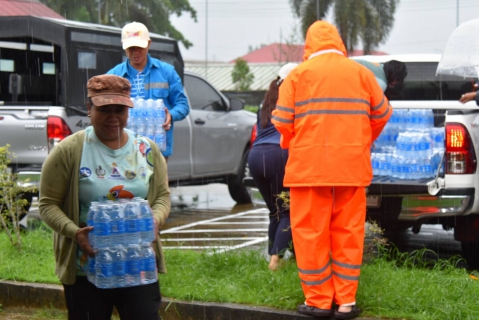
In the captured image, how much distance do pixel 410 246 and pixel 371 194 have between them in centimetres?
201

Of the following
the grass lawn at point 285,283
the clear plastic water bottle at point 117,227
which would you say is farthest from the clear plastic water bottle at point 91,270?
the grass lawn at point 285,283

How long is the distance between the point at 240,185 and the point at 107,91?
8962mm

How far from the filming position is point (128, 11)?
80.3 feet

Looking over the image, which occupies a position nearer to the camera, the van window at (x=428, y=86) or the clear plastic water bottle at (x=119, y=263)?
the clear plastic water bottle at (x=119, y=263)

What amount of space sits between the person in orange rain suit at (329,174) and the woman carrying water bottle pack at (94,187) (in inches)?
59.0

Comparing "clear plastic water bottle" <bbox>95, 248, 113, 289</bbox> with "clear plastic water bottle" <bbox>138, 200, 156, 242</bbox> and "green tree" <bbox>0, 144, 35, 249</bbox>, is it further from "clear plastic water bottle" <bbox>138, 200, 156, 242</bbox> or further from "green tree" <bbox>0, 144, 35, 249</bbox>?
"green tree" <bbox>0, 144, 35, 249</bbox>

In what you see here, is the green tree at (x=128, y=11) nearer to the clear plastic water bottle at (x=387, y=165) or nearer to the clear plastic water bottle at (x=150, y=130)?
the clear plastic water bottle at (x=387, y=165)

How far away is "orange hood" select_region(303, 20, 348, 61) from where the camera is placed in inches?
206

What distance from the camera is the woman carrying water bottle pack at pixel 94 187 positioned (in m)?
3.69

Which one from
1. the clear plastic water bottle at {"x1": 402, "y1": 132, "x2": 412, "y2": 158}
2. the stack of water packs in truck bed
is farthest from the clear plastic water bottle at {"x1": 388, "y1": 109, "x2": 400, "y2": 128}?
the clear plastic water bottle at {"x1": 402, "y1": 132, "x2": 412, "y2": 158}

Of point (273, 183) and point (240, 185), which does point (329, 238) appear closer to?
point (273, 183)

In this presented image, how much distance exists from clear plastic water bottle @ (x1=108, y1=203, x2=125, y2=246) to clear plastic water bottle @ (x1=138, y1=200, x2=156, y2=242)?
78 mm

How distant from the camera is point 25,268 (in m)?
6.80

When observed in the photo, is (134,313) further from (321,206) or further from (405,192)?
(405,192)
